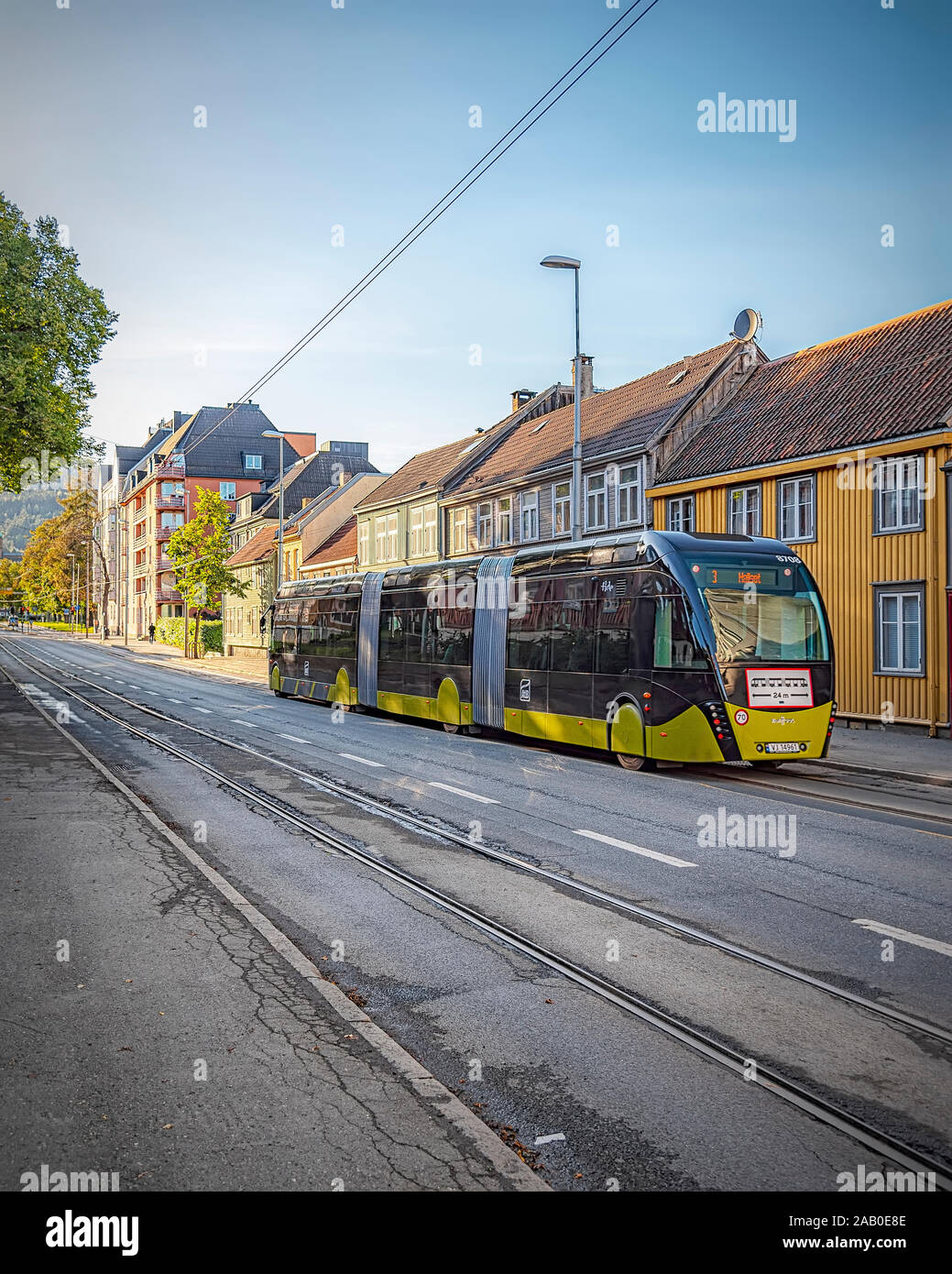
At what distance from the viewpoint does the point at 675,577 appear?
1450 centimetres

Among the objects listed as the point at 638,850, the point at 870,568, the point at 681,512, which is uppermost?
the point at 681,512

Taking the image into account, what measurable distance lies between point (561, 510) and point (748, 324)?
769 cm

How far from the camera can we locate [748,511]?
25.6 meters

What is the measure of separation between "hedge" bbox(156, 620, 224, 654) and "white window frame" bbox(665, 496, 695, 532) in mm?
43614

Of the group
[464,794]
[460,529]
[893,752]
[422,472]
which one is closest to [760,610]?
[893,752]

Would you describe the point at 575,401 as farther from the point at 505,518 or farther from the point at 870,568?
Result: the point at 505,518

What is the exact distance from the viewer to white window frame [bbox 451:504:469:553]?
40.4m

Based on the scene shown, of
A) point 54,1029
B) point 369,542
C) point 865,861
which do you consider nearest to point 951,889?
point 865,861

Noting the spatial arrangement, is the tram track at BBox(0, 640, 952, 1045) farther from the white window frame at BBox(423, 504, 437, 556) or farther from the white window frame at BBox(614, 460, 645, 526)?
the white window frame at BBox(423, 504, 437, 556)

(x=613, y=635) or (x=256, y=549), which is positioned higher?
(x=256, y=549)

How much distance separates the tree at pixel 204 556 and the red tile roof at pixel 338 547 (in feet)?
14.1

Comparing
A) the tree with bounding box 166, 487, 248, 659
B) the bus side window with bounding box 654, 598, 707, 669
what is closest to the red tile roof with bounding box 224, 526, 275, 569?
the tree with bounding box 166, 487, 248, 659

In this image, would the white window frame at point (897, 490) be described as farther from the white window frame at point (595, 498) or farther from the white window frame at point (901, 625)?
the white window frame at point (595, 498)
